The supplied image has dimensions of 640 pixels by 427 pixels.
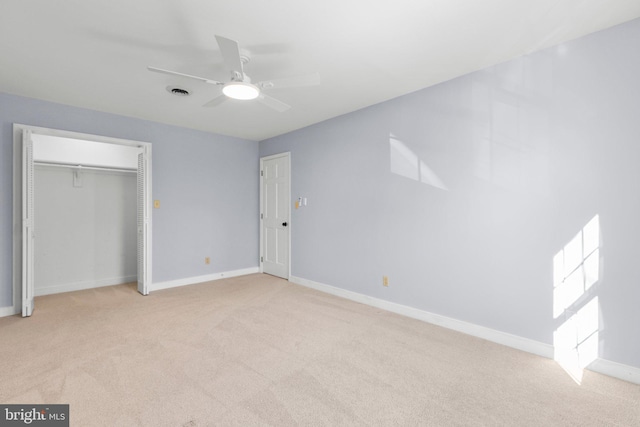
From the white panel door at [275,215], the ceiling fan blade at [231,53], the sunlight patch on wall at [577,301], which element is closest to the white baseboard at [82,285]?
the white panel door at [275,215]

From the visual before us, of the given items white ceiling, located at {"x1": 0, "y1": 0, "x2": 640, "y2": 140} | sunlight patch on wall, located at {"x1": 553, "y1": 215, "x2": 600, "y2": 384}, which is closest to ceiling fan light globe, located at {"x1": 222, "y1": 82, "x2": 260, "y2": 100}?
white ceiling, located at {"x1": 0, "y1": 0, "x2": 640, "y2": 140}

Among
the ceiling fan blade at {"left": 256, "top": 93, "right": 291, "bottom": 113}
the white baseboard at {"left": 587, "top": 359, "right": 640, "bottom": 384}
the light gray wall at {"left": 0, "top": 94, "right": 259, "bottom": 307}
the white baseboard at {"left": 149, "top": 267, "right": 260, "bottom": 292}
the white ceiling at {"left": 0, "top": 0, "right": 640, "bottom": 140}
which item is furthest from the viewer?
the white baseboard at {"left": 149, "top": 267, "right": 260, "bottom": 292}

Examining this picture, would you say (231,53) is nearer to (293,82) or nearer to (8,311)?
(293,82)

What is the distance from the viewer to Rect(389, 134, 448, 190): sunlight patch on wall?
10.6 feet

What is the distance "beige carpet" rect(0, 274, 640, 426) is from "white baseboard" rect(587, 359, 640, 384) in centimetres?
6

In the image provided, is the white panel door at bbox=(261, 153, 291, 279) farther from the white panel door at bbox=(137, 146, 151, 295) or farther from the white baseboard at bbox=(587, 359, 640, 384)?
the white baseboard at bbox=(587, 359, 640, 384)

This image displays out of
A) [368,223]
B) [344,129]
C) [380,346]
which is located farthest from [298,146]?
[380,346]

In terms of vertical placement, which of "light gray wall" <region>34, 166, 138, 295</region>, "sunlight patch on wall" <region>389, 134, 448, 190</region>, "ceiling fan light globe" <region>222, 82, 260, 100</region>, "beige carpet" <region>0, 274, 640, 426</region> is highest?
"ceiling fan light globe" <region>222, 82, 260, 100</region>

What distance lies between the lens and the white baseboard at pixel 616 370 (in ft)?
6.97

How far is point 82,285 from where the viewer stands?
15.0 ft

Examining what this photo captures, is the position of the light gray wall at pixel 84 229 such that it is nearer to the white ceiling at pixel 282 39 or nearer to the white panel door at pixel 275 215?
the white ceiling at pixel 282 39

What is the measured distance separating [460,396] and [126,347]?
9.04ft

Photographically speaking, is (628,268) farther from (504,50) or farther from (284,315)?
(284,315)

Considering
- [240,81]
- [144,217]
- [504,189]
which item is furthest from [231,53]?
[144,217]
